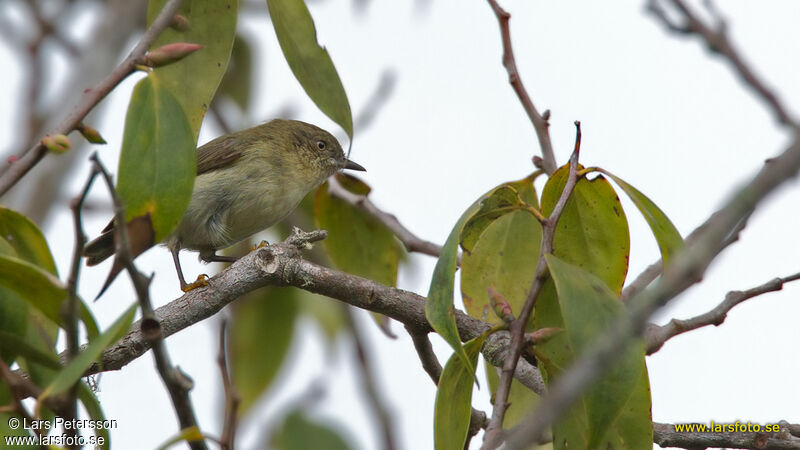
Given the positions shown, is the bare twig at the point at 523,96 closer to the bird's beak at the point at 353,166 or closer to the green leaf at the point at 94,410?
the green leaf at the point at 94,410

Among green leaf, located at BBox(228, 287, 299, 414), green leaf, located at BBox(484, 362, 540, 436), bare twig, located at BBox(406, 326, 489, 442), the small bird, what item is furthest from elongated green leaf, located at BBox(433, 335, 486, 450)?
green leaf, located at BBox(228, 287, 299, 414)

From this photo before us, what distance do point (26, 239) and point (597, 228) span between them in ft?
5.60

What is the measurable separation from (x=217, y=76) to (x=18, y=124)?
163 inches

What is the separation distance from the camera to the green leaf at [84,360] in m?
1.66

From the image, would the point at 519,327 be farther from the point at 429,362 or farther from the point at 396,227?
the point at 396,227

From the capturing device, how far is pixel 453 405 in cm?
238

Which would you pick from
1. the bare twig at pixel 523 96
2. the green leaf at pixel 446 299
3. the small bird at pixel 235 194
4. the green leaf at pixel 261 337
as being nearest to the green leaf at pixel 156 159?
the green leaf at pixel 446 299

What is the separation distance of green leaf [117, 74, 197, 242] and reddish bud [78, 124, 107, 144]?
75 mm

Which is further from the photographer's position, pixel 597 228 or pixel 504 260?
pixel 504 260

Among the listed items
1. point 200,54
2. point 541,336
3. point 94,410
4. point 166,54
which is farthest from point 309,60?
point 94,410

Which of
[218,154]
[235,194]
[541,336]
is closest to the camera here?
[541,336]

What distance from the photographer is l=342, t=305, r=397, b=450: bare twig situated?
3.06 metres

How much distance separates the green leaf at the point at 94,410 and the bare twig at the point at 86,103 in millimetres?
514

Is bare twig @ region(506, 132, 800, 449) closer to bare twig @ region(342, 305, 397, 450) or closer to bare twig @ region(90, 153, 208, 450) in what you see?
bare twig @ region(90, 153, 208, 450)
